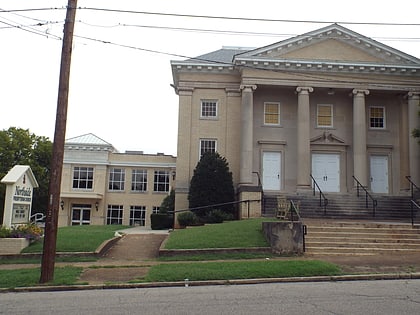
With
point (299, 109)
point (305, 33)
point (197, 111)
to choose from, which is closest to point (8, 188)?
point (197, 111)

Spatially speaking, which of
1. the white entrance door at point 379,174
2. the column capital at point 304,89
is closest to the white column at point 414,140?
the white entrance door at point 379,174

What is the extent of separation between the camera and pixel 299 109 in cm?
2931

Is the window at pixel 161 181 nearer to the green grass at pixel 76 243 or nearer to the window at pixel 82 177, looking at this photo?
the window at pixel 82 177

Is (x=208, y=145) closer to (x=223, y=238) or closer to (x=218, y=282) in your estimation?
(x=223, y=238)

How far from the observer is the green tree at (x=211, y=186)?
26.8 m

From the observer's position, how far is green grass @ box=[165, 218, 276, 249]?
16.7m

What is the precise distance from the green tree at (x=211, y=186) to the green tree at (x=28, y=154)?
28.4 metres

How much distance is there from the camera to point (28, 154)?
52000 millimetres

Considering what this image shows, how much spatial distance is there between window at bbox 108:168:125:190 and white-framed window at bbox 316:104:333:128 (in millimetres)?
20564

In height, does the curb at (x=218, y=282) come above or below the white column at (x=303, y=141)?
below

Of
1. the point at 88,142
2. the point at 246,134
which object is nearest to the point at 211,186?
the point at 246,134

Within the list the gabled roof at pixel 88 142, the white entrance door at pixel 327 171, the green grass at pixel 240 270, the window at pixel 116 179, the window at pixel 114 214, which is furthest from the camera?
the window at pixel 116 179

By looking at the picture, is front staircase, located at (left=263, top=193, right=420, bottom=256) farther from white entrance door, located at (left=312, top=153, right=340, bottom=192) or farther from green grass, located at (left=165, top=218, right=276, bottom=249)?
white entrance door, located at (left=312, top=153, right=340, bottom=192)

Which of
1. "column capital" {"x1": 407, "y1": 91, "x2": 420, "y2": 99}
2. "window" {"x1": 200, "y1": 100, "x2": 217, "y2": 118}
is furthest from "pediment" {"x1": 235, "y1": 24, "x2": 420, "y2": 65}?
"window" {"x1": 200, "y1": 100, "x2": 217, "y2": 118}
